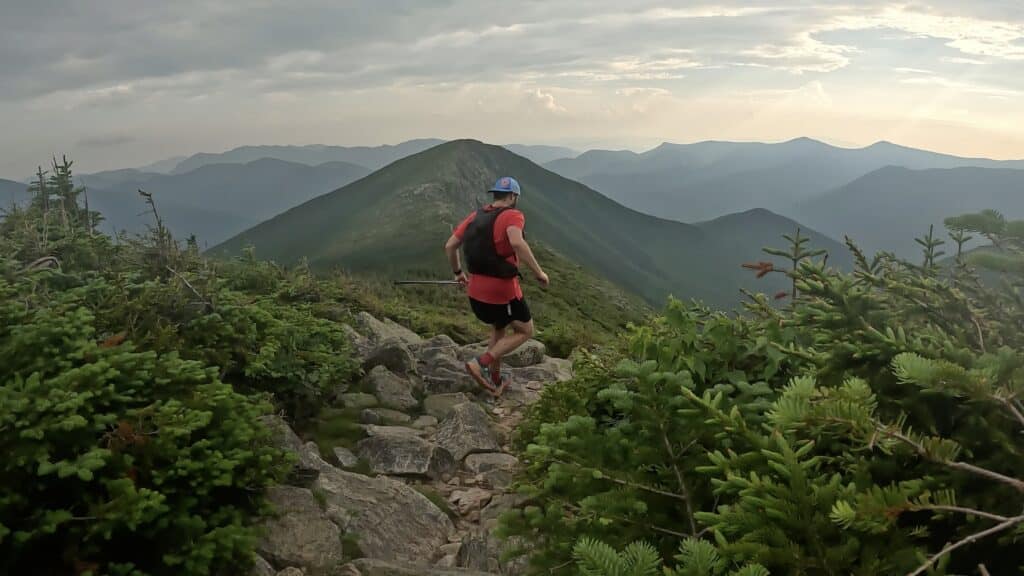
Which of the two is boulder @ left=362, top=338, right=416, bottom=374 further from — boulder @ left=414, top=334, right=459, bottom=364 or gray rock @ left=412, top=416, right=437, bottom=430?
gray rock @ left=412, top=416, right=437, bottom=430

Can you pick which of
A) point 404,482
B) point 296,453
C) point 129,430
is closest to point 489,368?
point 404,482

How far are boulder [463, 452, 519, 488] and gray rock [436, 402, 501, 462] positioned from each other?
13cm

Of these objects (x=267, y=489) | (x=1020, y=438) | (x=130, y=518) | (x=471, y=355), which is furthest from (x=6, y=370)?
(x=471, y=355)

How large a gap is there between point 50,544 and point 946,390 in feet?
14.0

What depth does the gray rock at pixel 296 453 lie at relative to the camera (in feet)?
17.1

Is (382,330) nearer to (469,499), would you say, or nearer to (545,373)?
(545,373)

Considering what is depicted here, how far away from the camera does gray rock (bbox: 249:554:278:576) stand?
4.14m

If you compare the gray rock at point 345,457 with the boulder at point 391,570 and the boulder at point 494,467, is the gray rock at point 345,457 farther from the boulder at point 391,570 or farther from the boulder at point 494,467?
the boulder at point 391,570

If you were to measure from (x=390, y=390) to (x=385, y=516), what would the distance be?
3253 mm

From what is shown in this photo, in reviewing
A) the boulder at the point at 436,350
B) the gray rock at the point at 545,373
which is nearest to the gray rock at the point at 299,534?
the boulder at the point at 436,350

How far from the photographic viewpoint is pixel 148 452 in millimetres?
3850

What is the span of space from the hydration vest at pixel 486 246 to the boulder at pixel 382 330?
339 centimetres

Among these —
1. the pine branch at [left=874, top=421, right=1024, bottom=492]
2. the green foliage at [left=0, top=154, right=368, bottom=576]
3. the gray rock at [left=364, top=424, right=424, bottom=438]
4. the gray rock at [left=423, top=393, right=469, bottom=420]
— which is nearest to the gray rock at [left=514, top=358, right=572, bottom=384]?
the gray rock at [left=423, top=393, right=469, bottom=420]

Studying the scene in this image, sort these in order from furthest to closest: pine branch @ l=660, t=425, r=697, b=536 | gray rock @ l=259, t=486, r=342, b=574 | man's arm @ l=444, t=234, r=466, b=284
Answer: man's arm @ l=444, t=234, r=466, b=284, gray rock @ l=259, t=486, r=342, b=574, pine branch @ l=660, t=425, r=697, b=536
